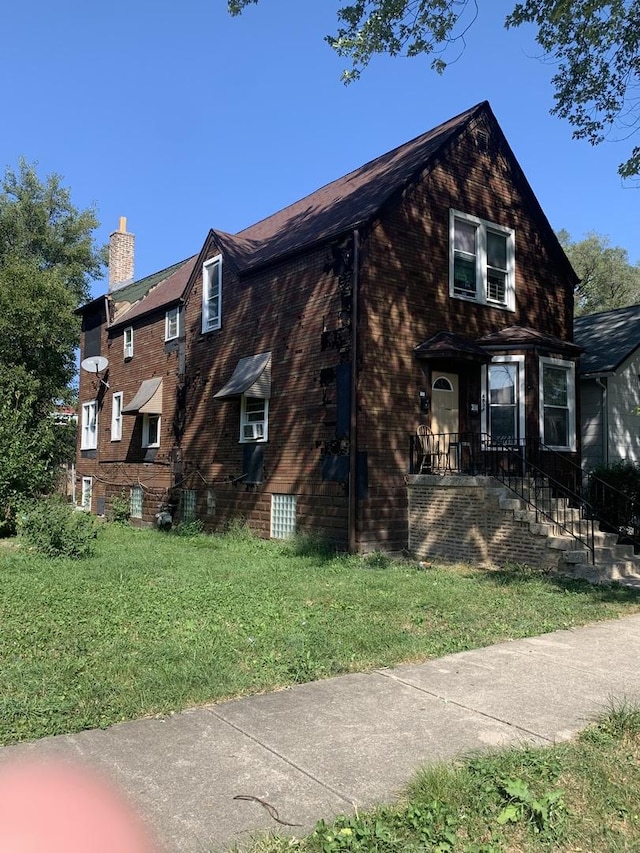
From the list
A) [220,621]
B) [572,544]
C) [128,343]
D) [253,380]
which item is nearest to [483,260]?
[253,380]

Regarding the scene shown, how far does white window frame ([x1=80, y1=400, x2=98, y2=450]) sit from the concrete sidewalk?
66.3 ft

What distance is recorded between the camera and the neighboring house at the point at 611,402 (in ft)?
54.3

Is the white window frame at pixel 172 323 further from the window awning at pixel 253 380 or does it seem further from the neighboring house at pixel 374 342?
the window awning at pixel 253 380

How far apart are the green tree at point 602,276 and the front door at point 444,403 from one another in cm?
2951

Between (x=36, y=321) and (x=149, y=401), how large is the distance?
27.5 feet

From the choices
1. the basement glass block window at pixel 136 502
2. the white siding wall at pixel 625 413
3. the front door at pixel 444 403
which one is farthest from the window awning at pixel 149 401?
the white siding wall at pixel 625 413

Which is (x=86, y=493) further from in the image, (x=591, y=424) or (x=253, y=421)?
(x=591, y=424)

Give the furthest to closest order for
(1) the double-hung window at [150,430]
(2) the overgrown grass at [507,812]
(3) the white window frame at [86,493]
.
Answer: (3) the white window frame at [86,493] < (1) the double-hung window at [150,430] < (2) the overgrown grass at [507,812]

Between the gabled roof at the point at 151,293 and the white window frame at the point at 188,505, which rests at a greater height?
the gabled roof at the point at 151,293

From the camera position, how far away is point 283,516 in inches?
554

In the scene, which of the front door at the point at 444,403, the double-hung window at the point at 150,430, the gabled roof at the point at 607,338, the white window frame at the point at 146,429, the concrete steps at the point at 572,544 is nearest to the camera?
the concrete steps at the point at 572,544

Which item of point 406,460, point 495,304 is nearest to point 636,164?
point 495,304

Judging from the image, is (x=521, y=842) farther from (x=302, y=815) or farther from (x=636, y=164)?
(x=636, y=164)

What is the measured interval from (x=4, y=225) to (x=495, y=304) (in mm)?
29115
